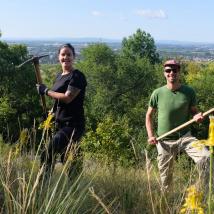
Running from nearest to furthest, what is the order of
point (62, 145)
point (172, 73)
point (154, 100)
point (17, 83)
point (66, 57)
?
1. point (62, 145)
2. point (66, 57)
3. point (172, 73)
4. point (154, 100)
5. point (17, 83)

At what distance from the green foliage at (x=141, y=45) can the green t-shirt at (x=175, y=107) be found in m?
49.7

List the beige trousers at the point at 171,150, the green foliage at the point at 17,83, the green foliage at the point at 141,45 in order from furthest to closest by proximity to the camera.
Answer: the green foliage at the point at 141,45 < the green foliage at the point at 17,83 < the beige trousers at the point at 171,150

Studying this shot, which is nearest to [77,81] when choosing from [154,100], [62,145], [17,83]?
[62,145]

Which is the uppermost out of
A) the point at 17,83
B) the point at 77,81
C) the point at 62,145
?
the point at 77,81

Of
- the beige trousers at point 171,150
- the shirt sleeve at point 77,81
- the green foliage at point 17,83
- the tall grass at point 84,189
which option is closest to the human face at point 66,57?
the shirt sleeve at point 77,81

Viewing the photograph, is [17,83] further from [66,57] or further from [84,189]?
[84,189]

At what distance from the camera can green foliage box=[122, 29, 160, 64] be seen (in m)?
54.5

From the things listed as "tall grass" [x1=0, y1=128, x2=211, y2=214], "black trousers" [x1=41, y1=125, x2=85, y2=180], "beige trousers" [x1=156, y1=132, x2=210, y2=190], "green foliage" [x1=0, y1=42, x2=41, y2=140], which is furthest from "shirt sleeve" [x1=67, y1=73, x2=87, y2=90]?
"green foliage" [x1=0, y1=42, x2=41, y2=140]

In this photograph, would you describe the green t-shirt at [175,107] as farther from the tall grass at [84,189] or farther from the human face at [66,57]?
the human face at [66,57]

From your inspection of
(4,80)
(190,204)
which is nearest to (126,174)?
(190,204)

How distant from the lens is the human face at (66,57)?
400 cm

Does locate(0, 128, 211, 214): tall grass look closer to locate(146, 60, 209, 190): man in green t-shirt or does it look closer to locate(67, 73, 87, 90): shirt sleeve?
locate(146, 60, 209, 190): man in green t-shirt

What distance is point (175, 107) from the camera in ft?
13.7

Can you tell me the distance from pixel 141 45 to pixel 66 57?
5286 centimetres
